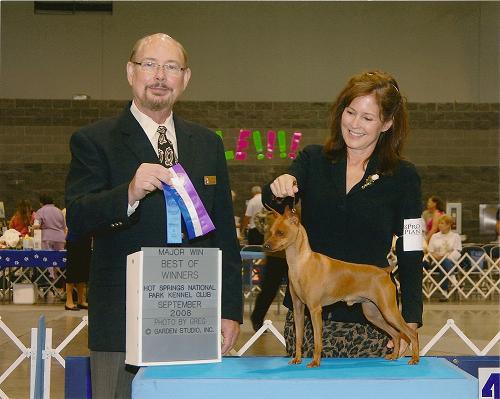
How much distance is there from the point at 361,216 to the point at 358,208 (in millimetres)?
26

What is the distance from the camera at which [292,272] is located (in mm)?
2250

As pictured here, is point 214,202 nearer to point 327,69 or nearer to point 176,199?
point 176,199

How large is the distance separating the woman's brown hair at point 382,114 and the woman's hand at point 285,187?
0.24 metres

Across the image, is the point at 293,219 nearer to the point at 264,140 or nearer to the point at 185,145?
the point at 185,145

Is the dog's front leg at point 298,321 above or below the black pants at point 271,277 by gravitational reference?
above

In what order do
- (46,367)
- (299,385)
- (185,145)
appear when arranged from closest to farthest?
1. (299,385)
2. (185,145)
3. (46,367)

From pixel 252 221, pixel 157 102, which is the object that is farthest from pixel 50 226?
pixel 157 102

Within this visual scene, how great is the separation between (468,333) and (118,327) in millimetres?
6536

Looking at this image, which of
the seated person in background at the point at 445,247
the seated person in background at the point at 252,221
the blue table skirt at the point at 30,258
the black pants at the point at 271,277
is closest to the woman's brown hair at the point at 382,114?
the black pants at the point at 271,277

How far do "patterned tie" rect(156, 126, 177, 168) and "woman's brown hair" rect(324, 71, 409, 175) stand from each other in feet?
1.57

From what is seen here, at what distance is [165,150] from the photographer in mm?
2373

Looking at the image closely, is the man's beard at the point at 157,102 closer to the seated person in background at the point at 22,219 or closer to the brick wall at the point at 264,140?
the seated person in background at the point at 22,219

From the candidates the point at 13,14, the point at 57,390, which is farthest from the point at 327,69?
the point at 57,390

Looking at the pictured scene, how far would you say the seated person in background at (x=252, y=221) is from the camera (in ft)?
40.1
